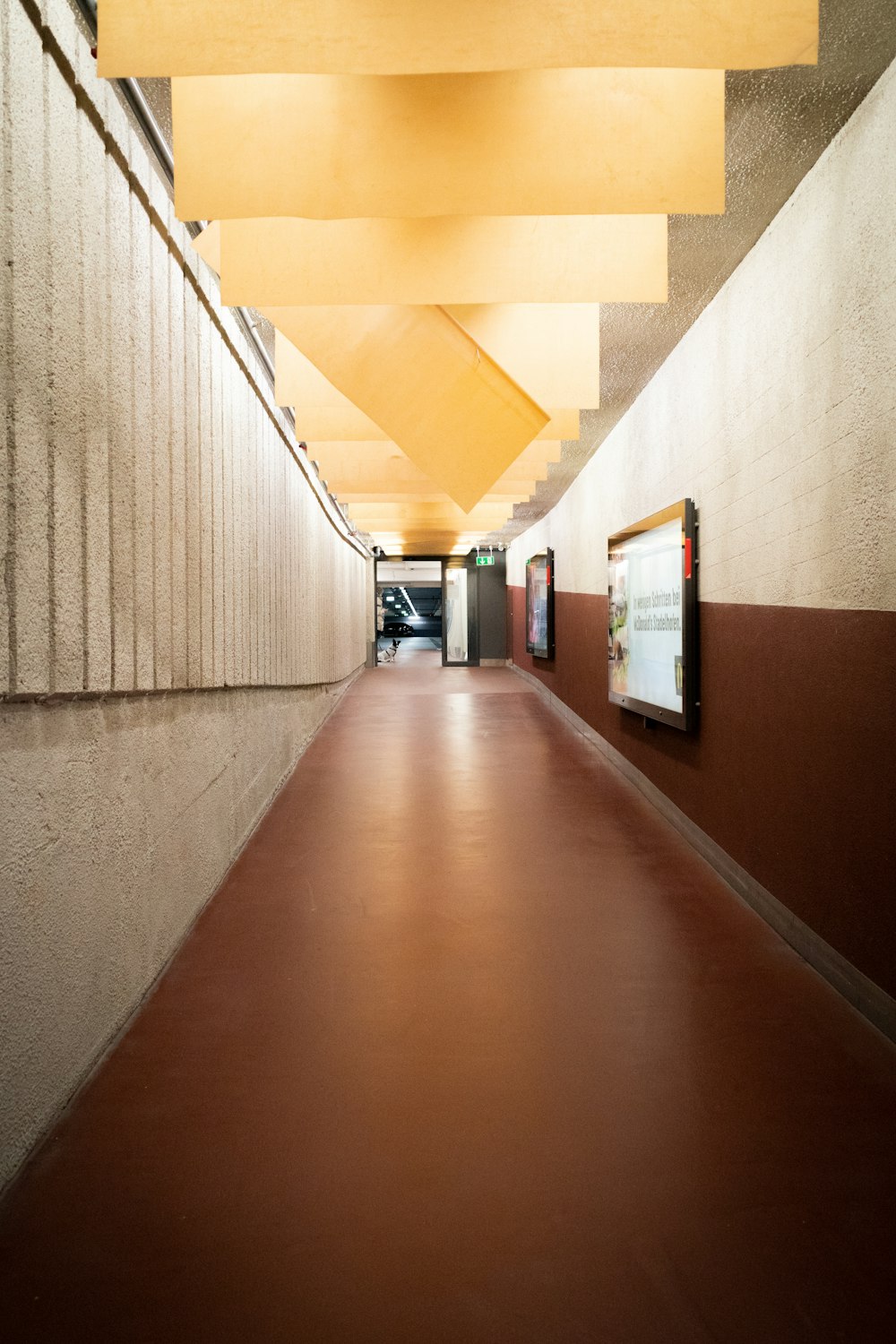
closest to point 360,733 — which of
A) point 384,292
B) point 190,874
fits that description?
point 190,874

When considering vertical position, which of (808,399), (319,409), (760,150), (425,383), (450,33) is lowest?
(808,399)

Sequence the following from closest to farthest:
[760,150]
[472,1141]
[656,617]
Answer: [472,1141]
[760,150]
[656,617]

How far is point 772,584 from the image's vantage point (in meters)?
3.32

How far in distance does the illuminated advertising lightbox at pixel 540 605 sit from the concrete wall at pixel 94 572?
7.16 meters

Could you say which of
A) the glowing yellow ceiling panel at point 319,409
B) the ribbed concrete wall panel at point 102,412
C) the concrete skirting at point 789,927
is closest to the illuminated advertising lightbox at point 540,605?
the concrete skirting at point 789,927

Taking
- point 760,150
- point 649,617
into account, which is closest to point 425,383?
point 760,150

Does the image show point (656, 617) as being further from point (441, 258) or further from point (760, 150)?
point (441, 258)

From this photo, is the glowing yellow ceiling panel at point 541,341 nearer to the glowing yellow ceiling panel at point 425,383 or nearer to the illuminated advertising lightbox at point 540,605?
the glowing yellow ceiling panel at point 425,383

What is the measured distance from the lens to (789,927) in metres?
3.07

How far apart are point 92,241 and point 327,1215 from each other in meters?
2.38

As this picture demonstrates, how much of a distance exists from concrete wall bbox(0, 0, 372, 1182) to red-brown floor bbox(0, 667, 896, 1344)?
0.27 metres

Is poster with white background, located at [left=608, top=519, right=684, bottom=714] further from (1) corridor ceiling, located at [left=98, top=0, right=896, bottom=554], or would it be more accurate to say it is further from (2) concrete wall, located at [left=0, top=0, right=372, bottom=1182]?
(2) concrete wall, located at [left=0, top=0, right=372, bottom=1182]

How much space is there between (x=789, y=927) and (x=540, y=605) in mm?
8360

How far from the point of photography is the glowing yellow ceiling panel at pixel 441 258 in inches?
107
